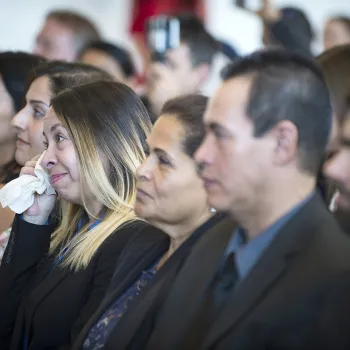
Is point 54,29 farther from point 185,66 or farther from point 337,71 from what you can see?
point 337,71

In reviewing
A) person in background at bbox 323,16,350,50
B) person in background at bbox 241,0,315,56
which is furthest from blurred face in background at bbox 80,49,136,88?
person in background at bbox 323,16,350,50

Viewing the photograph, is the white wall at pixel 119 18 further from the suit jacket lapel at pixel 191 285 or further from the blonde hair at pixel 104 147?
the suit jacket lapel at pixel 191 285

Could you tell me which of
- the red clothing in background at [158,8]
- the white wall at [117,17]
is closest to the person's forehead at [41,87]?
the red clothing in background at [158,8]

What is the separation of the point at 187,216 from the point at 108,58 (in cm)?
318

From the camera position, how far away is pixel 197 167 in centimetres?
213

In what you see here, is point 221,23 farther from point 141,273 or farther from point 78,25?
point 141,273

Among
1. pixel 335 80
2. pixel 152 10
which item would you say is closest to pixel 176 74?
pixel 335 80

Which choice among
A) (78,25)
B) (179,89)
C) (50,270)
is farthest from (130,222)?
(78,25)

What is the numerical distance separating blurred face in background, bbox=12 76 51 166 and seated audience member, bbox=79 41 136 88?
80.1 inches

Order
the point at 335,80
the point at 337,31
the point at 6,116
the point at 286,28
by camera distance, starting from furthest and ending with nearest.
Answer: the point at 337,31
the point at 286,28
the point at 6,116
the point at 335,80

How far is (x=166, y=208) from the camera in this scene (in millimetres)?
2145

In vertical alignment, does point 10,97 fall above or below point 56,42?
above

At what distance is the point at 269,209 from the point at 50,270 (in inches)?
40.2

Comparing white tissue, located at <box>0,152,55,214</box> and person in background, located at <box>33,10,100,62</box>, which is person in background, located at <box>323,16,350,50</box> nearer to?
person in background, located at <box>33,10,100,62</box>
